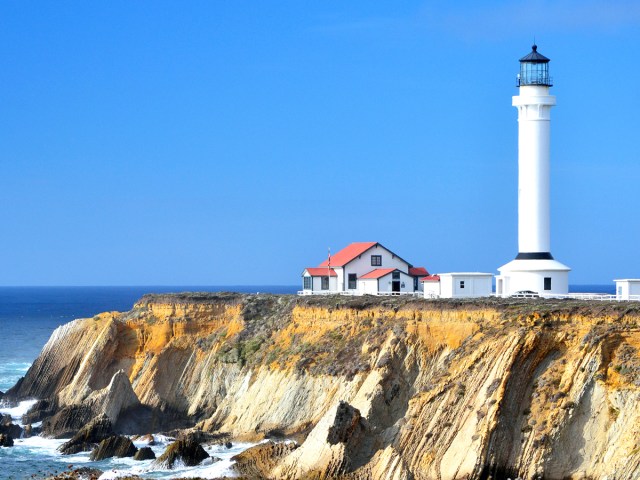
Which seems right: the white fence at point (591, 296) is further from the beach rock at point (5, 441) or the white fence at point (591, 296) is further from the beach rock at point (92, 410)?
the beach rock at point (5, 441)

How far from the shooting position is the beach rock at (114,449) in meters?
52.3

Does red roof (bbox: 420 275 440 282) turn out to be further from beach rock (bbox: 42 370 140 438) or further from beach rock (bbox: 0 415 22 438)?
beach rock (bbox: 0 415 22 438)

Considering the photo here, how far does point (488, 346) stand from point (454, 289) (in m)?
14.5

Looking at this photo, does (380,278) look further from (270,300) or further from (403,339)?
(403,339)

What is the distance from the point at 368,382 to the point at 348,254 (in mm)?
24769

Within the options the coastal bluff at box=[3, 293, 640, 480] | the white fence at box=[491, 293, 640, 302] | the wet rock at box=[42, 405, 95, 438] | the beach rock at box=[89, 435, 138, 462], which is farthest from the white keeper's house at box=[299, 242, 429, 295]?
the beach rock at box=[89, 435, 138, 462]

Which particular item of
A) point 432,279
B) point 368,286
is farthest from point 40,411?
point 432,279

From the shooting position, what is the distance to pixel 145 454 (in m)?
51.5

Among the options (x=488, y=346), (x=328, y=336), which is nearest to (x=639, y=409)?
(x=488, y=346)

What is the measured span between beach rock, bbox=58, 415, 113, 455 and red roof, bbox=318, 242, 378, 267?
22.8 meters

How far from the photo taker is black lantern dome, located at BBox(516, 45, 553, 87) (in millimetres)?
62781

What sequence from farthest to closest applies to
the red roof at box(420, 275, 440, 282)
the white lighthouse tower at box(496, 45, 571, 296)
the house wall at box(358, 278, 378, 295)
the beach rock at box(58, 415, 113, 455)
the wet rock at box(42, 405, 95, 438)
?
the house wall at box(358, 278, 378, 295) → the red roof at box(420, 275, 440, 282) → the white lighthouse tower at box(496, 45, 571, 296) → the wet rock at box(42, 405, 95, 438) → the beach rock at box(58, 415, 113, 455)

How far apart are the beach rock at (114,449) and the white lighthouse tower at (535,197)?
20.6 metres

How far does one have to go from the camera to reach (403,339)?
5447 centimetres
